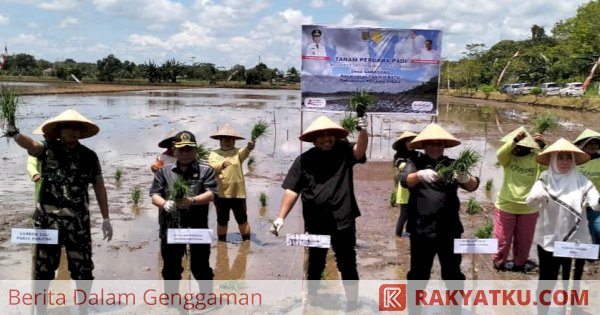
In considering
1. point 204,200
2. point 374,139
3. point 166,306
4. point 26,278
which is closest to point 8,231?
point 26,278

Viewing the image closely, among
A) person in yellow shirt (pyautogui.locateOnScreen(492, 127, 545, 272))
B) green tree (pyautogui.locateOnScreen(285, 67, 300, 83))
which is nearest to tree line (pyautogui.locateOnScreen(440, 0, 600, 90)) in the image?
green tree (pyautogui.locateOnScreen(285, 67, 300, 83))

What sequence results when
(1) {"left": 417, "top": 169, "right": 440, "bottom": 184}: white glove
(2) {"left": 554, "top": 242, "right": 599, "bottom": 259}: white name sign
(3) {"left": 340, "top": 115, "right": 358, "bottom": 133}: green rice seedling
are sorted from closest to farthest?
(1) {"left": 417, "top": 169, "right": 440, "bottom": 184}: white glove
(2) {"left": 554, "top": 242, "right": 599, "bottom": 259}: white name sign
(3) {"left": 340, "top": 115, "right": 358, "bottom": 133}: green rice seedling

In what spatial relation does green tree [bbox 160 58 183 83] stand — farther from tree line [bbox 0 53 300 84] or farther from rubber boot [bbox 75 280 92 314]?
rubber boot [bbox 75 280 92 314]

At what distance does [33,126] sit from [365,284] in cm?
2042

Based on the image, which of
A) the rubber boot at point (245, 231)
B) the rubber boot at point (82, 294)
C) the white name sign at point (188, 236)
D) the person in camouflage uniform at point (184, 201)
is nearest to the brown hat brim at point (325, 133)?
the person in camouflage uniform at point (184, 201)

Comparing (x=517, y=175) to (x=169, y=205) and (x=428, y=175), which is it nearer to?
(x=428, y=175)

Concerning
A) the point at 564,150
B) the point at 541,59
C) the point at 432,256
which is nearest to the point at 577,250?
the point at 564,150

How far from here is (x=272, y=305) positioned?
4.88m

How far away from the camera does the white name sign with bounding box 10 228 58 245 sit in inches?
157

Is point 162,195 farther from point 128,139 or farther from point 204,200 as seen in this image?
point 128,139

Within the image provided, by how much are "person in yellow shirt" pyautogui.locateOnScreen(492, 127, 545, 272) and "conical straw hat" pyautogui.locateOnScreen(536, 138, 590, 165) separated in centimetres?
56

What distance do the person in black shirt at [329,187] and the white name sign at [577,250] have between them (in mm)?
1632

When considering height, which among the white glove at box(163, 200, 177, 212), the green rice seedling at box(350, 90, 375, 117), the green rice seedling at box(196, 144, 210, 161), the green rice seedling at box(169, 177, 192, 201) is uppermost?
the green rice seedling at box(350, 90, 375, 117)

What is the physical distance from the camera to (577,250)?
4137mm
